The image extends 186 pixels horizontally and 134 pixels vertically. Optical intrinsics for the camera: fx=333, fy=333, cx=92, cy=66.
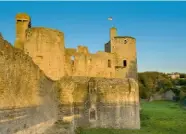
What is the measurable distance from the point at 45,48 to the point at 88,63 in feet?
23.2

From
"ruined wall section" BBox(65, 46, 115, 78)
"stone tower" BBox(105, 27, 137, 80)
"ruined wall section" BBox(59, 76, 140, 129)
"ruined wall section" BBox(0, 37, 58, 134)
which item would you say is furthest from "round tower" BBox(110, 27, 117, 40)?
"ruined wall section" BBox(0, 37, 58, 134)

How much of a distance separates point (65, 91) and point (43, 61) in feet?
6.82

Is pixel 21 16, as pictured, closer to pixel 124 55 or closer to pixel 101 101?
pixel 101 101

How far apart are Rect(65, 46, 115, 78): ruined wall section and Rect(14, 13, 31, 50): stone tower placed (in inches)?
136

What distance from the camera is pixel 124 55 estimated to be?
90.0 feet

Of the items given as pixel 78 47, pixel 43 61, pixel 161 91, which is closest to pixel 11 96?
pixel 43 61

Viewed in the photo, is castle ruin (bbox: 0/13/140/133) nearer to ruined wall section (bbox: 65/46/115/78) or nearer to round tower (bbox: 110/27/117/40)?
ruined wall section (bbox: 65/46/115/78)

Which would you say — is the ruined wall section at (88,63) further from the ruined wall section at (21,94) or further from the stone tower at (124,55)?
the ruined wall section at (21,94)

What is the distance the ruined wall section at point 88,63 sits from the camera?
76.0ft

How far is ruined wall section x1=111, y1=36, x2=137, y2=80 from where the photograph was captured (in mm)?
27266

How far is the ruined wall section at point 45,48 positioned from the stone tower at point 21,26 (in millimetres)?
1910

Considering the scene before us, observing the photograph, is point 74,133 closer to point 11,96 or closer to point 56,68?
point 56,68

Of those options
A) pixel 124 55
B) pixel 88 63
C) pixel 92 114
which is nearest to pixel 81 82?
pixel 92 114

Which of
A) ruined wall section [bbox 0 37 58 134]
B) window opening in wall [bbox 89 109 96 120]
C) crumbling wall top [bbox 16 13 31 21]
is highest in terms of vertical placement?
crumbling wall top [bbox 16 13 31 21]
